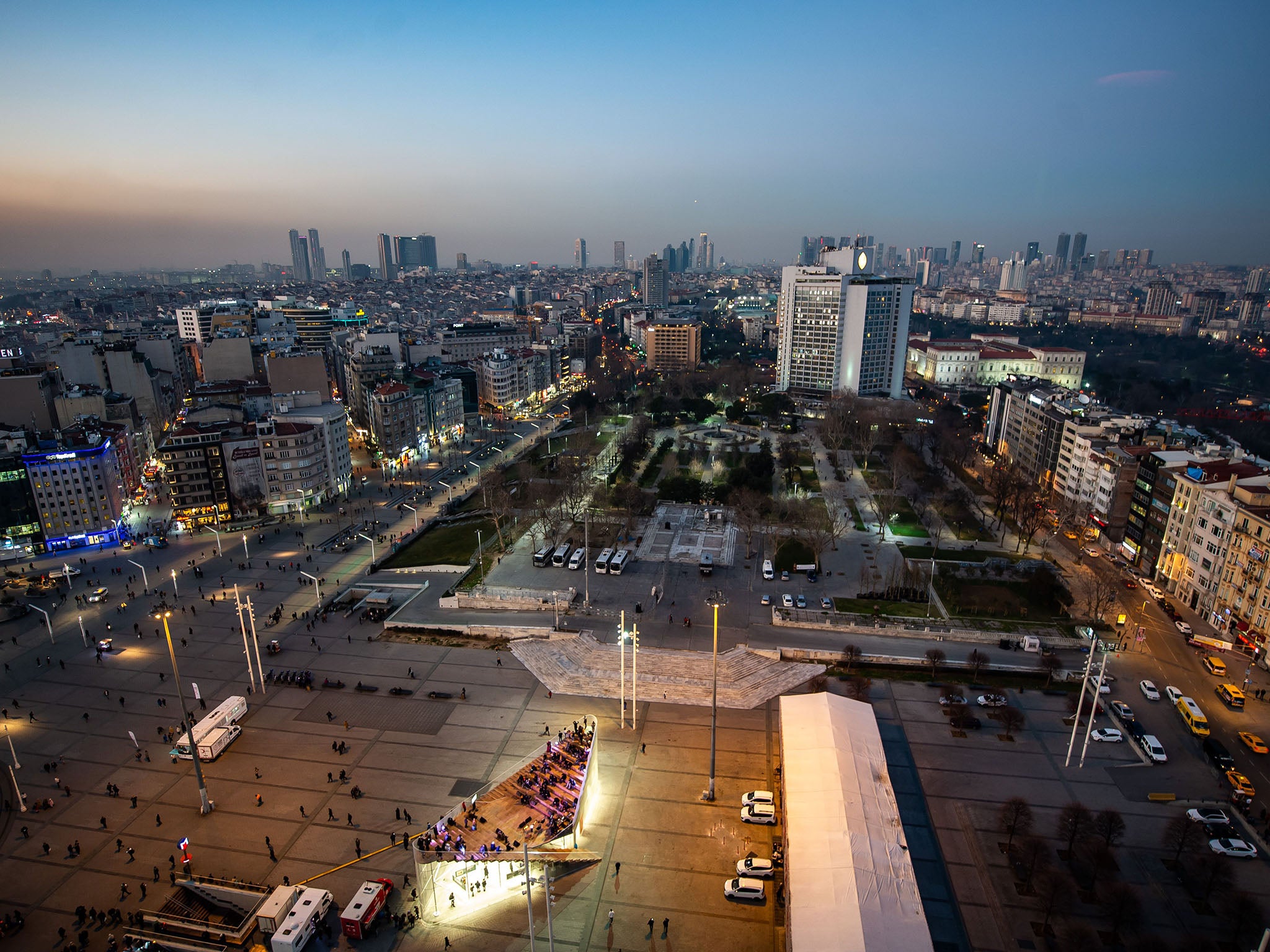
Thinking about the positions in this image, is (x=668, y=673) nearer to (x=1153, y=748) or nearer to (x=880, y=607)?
(x=880, y=607)

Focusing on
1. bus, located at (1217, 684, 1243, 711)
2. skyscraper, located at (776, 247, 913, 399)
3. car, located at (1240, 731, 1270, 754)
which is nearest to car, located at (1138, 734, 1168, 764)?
car, located at (1240, 731, 1270, 754)

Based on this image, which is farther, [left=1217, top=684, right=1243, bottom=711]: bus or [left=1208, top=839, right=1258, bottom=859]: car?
[left=1217, top=684, right=1243, bottom=711]: bus

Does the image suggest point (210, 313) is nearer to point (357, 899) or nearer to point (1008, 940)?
point (357, 899)

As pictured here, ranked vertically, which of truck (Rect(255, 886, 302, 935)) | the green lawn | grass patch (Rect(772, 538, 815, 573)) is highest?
truck (Rect(255, 886, 302, 935))

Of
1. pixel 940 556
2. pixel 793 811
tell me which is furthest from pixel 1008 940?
pixel 940 556

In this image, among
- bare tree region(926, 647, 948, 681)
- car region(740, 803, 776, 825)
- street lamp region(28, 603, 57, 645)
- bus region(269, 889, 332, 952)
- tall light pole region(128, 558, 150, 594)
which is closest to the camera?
bus region(269, 889, 332, 952)

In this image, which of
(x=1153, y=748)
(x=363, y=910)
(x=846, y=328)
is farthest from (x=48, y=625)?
(x=846, y=328)

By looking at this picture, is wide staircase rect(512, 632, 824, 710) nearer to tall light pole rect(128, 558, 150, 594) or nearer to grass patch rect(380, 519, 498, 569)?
grass patch rect(380, 519, 498, 569)
